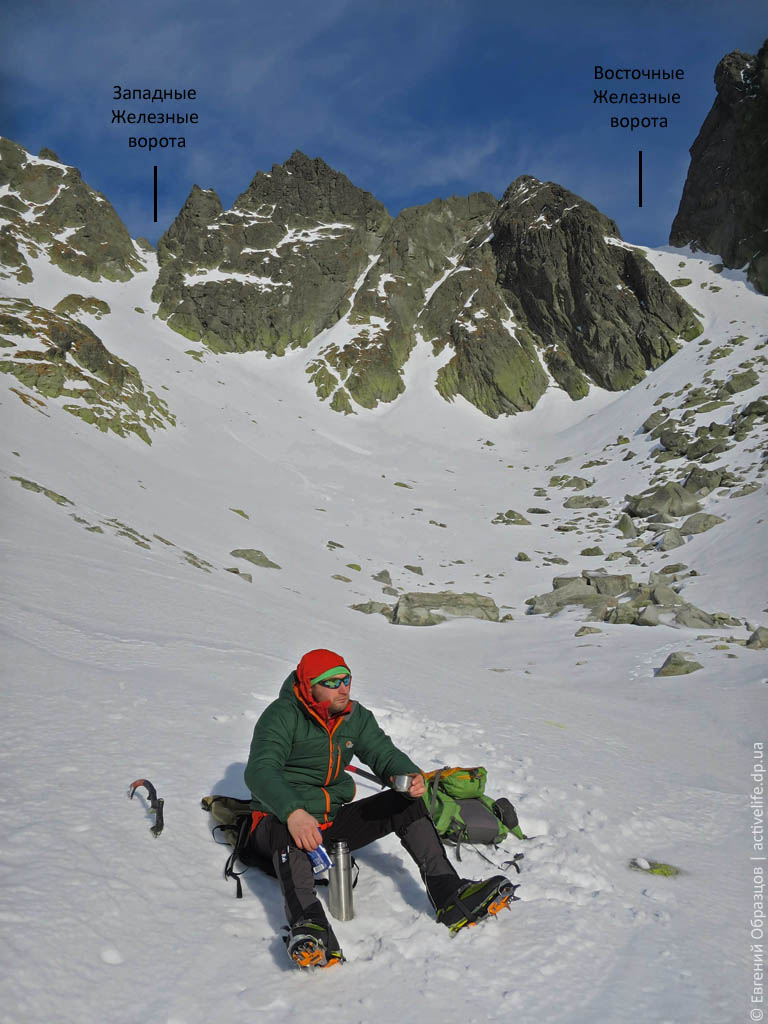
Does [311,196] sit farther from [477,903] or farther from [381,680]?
[477,903]

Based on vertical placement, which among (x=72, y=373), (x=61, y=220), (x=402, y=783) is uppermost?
(x=61, y=220)

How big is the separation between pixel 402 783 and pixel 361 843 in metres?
0.61

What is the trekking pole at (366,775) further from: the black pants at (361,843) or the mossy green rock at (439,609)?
the mossy green rock at (439,609)

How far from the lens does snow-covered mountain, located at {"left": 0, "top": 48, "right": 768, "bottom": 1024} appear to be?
326cm

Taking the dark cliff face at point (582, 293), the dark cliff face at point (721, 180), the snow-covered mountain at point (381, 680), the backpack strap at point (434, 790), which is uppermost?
the dark cliff face at point (721, 180)

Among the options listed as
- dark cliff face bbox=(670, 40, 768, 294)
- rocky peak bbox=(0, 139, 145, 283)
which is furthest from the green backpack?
rocky peak bbox=(0, 139, 145, 283)

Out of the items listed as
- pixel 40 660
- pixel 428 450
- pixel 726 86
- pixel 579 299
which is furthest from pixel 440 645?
pixel 726 86

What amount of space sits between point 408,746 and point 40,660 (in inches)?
172

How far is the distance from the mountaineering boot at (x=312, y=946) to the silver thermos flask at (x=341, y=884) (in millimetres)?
442

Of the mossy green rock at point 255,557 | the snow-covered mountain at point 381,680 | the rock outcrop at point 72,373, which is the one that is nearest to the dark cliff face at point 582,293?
the snow-covered mountain at point 381,680

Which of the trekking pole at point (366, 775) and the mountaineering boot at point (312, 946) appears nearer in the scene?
the mountaineering boot at point (312, 946)

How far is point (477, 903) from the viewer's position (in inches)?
144

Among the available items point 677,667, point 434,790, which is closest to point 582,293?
point 677,667

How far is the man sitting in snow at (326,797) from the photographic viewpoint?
3631mm
